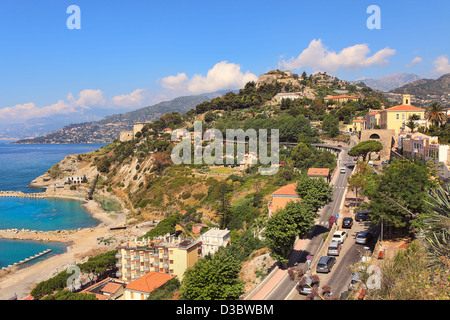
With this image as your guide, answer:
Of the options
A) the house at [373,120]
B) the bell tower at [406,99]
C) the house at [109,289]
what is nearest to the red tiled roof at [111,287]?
the house at [109,289]

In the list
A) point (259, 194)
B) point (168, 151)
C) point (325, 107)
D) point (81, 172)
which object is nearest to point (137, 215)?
point (168, 151)

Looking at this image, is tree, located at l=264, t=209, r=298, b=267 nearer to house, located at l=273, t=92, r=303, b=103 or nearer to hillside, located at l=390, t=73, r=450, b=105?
Answer: house, located at l=273, t=92, r=303, b=103

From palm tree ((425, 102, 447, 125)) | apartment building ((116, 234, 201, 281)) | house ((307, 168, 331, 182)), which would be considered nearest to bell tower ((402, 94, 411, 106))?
palm tree ((425, 102, 447, 125))

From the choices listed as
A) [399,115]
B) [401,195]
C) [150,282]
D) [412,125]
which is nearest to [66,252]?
[150,282]

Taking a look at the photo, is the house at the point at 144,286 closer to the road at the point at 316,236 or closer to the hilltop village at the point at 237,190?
the hilltop village at the point at 237,190

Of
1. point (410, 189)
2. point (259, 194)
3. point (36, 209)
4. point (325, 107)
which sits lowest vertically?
point (36, 209)

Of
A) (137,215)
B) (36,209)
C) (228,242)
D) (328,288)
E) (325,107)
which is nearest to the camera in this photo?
(328,288)
